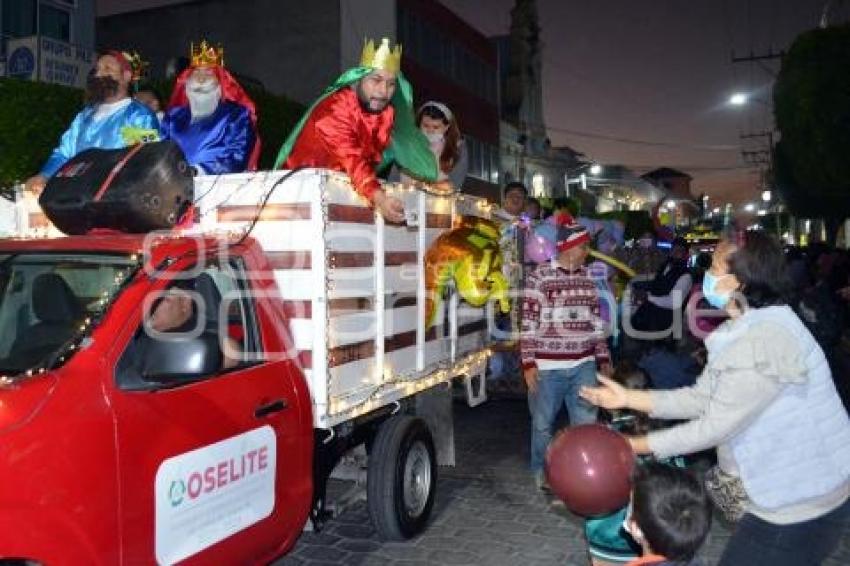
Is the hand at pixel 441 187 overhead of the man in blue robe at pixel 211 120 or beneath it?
beneath

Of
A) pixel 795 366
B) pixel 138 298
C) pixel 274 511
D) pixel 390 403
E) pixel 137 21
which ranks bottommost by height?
pixel 274 511

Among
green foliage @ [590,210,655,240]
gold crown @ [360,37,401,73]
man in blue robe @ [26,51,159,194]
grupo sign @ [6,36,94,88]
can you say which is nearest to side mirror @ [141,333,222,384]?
man in blue robe @ [26,51,159,194]

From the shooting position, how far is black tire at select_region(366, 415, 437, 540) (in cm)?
480

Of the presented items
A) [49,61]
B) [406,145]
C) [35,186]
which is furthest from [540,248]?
[49,61]

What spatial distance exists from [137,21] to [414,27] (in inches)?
393

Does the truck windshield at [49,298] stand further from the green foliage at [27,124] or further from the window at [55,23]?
the window at [55,23]

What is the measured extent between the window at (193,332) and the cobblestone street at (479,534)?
6.28ft

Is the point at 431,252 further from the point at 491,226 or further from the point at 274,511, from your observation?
the point at 274,511

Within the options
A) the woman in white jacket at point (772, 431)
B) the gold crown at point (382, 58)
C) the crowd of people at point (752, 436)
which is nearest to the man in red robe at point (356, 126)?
the gold crown at point (382, 58)

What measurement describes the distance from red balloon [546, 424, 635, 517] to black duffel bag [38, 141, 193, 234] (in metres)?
2.30

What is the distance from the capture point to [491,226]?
19.3ft

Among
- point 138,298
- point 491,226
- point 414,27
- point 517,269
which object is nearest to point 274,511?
point 138,298

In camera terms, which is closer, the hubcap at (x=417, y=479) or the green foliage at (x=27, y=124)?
the hubcap at (x=417, y=479)

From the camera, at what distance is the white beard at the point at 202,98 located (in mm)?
5266
